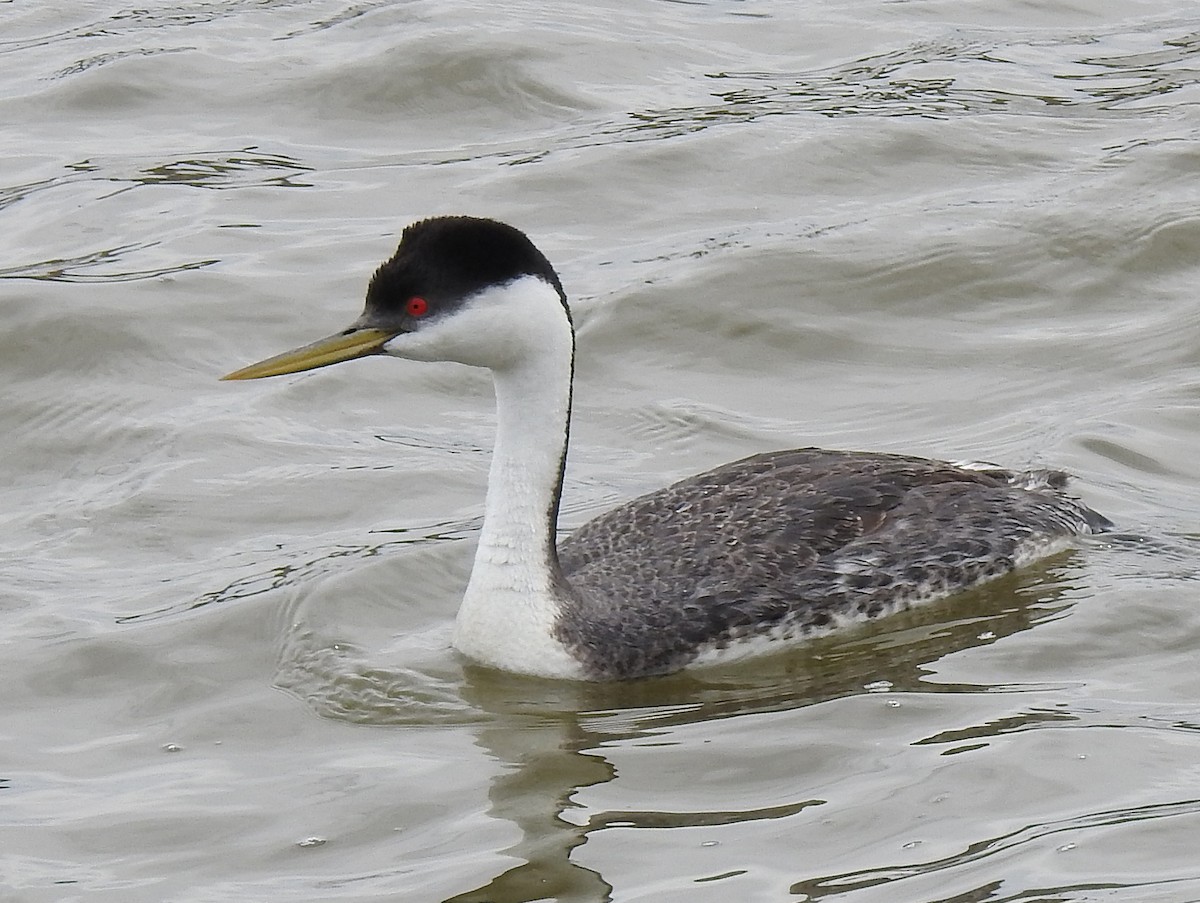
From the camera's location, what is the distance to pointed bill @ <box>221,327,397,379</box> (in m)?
7.46

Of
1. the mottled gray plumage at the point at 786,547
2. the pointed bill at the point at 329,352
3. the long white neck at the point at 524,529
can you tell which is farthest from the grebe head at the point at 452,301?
the mottled gray plumage at the point at 786,547

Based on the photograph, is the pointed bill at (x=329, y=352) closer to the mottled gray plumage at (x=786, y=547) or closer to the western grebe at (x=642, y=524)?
the western grebe at (x=642, y=524)

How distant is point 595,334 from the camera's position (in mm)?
11117

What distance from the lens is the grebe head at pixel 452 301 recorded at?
292 inches

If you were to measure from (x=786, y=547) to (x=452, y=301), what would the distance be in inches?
64.1

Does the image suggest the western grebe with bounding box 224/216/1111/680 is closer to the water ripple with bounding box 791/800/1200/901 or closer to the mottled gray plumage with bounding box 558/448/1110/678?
the mottled gray plumage with bounding box 558/448/1110/678

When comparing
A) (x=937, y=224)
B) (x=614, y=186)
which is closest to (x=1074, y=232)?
(x=937, y=224)

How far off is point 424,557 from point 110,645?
1318mm

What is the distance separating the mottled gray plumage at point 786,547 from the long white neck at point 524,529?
0.34 feet

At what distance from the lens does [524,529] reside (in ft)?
25.6

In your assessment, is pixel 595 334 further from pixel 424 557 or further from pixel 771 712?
pixel 771 712

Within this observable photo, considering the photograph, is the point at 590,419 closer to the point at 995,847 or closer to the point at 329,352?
the point at 329,352

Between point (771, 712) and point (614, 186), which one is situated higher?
point (614, 186)

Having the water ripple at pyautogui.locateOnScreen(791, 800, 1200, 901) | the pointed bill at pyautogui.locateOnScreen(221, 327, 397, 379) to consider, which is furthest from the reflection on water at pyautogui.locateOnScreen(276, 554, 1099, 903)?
the pointed bill at pyautogui.locateOnScreen(221, 327, 397, 379)
